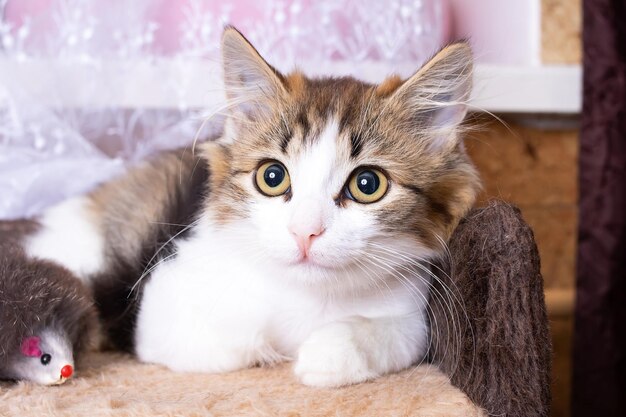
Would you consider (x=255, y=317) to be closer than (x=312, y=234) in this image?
No

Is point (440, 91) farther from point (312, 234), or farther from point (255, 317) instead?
point (255, 317)

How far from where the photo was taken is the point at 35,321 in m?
1.14

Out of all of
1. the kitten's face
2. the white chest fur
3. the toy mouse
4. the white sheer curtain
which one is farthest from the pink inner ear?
the white sheer curtain

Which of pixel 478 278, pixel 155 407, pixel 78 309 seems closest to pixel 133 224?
pixel 78 309

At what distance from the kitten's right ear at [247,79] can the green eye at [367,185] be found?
0.24 metres

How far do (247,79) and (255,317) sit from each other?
1.57 ft

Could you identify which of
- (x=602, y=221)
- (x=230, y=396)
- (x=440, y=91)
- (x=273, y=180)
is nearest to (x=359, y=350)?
(x=230, y=396)

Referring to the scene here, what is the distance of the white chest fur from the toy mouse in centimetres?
20

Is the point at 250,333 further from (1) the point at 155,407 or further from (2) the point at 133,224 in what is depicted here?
(2) the point at 133,224

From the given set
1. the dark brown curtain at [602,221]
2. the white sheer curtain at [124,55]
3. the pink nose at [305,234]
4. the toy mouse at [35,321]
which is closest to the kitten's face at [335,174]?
the pink nose at [305,234]

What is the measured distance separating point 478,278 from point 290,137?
16.6 inches

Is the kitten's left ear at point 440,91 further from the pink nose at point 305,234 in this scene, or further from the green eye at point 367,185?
the pink nose at point 305,234

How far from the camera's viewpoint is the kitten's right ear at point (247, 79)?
4.08ft

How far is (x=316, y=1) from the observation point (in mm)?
2086
